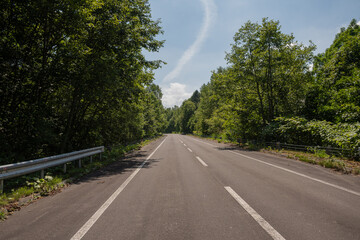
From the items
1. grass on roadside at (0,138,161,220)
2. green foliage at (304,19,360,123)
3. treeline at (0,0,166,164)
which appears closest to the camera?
grass on roadside at (0,138,161,220)

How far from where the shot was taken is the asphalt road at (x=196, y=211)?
114 inches

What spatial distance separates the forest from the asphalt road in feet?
18.9

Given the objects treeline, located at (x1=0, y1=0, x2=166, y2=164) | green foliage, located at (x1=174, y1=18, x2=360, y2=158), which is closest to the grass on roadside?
treeline, located at (x1=0, y1=0, x2=166, y2=164)

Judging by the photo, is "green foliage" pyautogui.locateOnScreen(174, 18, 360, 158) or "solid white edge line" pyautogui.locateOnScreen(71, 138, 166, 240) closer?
"solid white edge line" pyautogui.locateOnScreen(71, 138, 166, 240)

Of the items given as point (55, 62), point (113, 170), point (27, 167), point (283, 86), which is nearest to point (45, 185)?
point (27, 167)

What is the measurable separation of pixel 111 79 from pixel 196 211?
836 cm

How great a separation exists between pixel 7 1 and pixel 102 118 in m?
8.60

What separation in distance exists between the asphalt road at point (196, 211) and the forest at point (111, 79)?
18.9 ft

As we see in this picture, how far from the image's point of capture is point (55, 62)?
891 cm

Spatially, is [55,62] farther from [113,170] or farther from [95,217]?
[95,217]

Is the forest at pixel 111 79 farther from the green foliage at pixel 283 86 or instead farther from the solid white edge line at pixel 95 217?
the solid white edge line at pixel 95 217

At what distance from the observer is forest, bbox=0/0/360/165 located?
7.93 m

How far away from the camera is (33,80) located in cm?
863

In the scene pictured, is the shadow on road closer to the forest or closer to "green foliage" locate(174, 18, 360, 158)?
the forest
